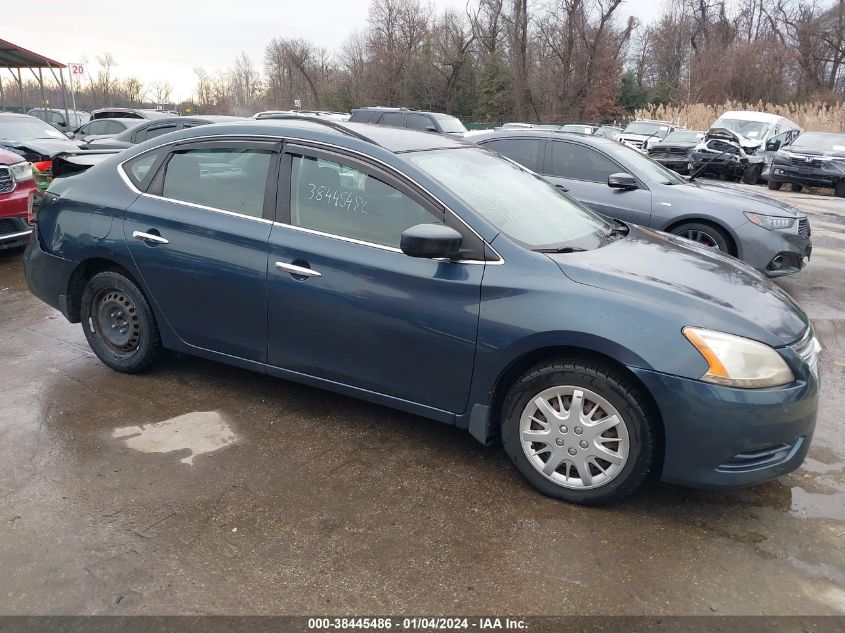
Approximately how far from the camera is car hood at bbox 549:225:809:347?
295cm

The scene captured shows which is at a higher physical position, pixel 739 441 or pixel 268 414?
pixel 739 441

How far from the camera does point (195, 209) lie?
398 cm

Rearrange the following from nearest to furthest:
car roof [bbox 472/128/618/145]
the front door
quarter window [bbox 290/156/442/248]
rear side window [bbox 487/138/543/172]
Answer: the front door
quarter window [bbox 290/156/442/248]
car roof [bbox 472/128/618/145]
rear side window [bbox 487/138/543/172]

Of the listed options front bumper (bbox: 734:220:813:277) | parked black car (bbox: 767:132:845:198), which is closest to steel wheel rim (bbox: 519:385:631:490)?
front bumper (bbox: 734:220:813:277)

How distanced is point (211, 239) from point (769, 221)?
559 centimetres

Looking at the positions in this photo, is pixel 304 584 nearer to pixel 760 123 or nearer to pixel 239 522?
pixel 239 522

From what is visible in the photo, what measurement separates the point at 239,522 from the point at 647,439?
184 centimetres

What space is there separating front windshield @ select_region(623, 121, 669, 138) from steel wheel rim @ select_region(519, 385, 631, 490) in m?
25.3

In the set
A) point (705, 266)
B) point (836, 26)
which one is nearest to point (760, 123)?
point (705, 266)

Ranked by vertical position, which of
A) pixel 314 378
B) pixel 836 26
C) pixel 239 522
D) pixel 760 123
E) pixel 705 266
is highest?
pixel 836 26

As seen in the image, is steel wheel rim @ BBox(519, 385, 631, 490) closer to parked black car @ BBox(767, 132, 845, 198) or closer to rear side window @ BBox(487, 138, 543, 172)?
rear side window @ BBox(487, 138, 543, 172)

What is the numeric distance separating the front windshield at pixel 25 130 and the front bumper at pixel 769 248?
441 inches

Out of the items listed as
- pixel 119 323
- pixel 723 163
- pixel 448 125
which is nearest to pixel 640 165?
pixel 119 323

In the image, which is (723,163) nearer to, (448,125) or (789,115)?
(448,125)
